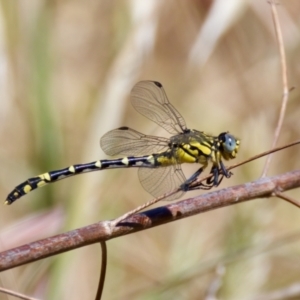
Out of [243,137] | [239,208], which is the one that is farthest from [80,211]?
[243,137]

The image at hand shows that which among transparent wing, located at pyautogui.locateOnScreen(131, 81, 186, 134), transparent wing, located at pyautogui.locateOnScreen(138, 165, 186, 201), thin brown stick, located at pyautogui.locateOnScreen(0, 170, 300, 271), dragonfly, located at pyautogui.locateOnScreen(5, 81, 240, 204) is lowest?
thin brown stick, located at pyautogui.locateOnScreen(0, 170, 300, 271)

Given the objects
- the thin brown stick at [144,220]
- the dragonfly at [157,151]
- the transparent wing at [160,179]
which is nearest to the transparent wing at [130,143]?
the dragonfly at [157,151]

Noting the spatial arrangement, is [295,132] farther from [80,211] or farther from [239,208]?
[80,211]

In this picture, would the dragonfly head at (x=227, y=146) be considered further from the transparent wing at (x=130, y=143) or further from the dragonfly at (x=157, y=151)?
the transparent wing at (x=130, y=143)

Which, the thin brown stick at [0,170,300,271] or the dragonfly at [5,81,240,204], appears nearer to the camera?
the thin brown stick at [0,170,300,271]

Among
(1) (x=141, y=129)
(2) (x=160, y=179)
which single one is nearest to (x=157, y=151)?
(2) (x=160, y=179)

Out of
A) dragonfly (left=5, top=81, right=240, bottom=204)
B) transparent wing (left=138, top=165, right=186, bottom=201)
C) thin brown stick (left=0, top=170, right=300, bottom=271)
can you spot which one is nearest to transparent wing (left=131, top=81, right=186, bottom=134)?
dragonfly (left=5, top=81, right=240, bottom=204)

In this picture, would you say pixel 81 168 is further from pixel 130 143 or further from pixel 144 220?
pixel 144 220

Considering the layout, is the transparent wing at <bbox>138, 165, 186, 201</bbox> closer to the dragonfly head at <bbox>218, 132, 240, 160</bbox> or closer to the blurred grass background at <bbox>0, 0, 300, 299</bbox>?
the dragonfly head at <bbox>218, 132, 240, 160</bbox>
